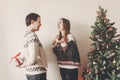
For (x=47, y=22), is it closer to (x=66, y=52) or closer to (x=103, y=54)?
(x=66, y=52)

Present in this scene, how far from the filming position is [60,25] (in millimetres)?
2031

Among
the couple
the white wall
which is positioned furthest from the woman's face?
the white wall

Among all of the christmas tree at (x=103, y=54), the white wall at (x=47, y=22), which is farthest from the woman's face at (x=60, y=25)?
the christmas tree at (x=103, y=54)

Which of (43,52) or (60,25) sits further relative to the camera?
(60,25)

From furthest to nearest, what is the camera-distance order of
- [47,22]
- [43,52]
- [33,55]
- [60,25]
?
[47,22] → [60,25] → [43,52] → [33,55]

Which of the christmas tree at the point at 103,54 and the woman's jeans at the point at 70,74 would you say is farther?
the woman's jeans at the point at 70,74

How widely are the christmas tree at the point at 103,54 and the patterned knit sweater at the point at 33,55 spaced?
0.35 meters

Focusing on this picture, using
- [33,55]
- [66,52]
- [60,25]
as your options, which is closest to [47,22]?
[60,25]

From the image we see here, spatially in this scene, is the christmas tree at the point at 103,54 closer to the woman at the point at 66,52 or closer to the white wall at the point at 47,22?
the woman at the point at 66,52

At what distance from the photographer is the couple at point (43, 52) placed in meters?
1.84

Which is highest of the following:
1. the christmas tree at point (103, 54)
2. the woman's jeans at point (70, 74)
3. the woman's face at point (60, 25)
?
the woman's face at point (60, 25)

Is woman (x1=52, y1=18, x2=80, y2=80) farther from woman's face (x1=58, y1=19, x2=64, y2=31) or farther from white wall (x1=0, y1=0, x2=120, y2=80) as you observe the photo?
white wall (x1=0, y1=0, x2=120, y2=80)

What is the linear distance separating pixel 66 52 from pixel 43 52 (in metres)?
0.19

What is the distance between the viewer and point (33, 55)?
181cm
